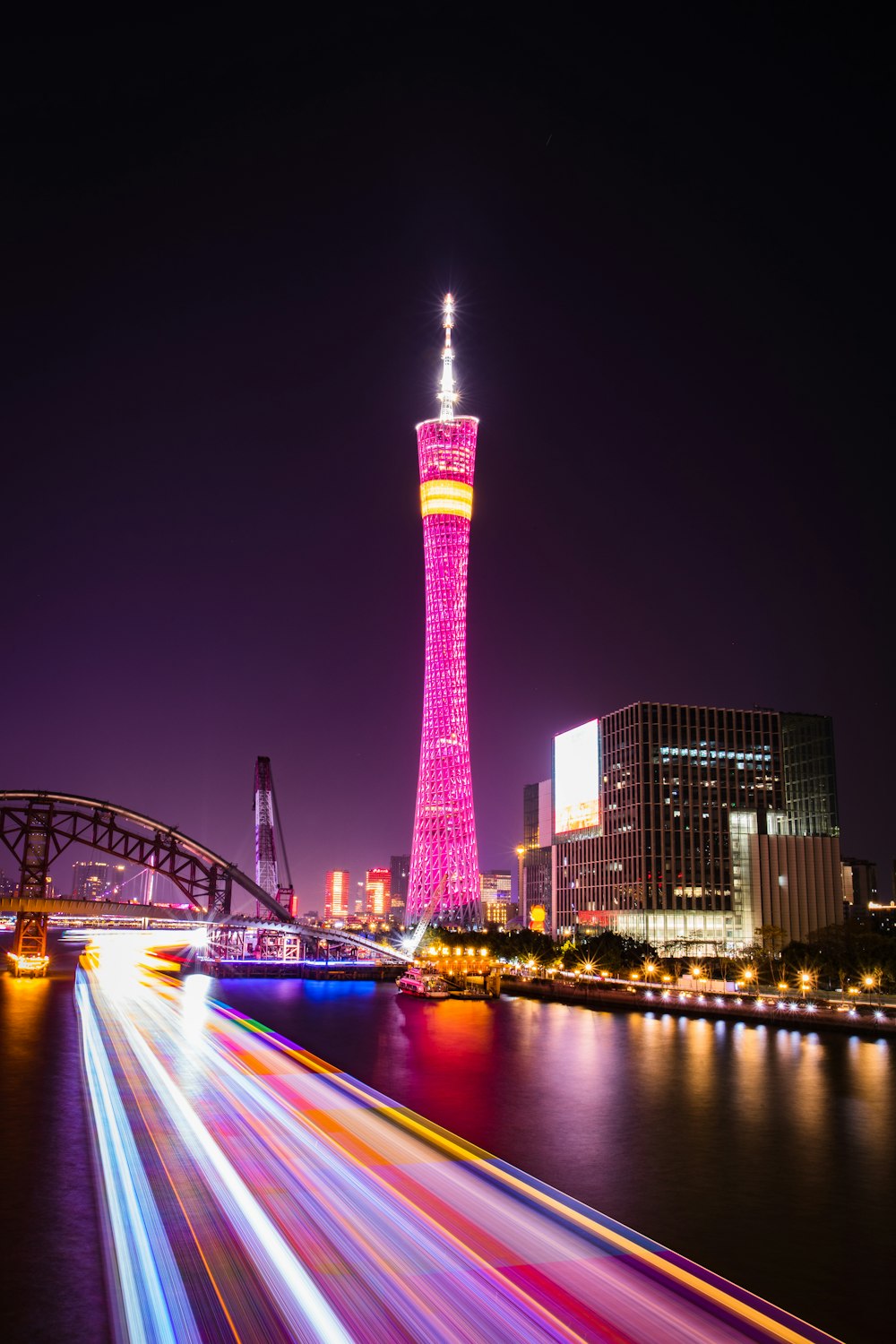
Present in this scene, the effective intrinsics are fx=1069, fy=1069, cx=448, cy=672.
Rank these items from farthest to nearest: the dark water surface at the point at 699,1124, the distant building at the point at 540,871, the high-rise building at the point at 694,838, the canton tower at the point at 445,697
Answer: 1. the distant building at the point at 540,871
2. the high-rise building at the point at 694,838
3. the canton tower at the point at 445,697
4. the dark water surface at the point at 699,1124

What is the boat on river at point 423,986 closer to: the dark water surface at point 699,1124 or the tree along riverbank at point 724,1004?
the tree along riverbank at point 724,1004

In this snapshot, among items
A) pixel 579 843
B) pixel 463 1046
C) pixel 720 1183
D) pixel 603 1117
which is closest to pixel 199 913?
pixel 579 843

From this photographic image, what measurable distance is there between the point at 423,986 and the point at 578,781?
48.7 metres

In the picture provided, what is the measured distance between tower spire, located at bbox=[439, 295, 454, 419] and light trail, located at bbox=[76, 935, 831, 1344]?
291 feet

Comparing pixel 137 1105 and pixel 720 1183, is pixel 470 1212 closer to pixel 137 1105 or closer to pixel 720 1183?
pixel 720 1183

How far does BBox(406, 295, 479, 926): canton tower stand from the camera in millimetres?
95875

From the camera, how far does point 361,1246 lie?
14.7m

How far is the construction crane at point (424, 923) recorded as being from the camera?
324 feet

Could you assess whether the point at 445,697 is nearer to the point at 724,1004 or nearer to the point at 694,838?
the point at 694,838

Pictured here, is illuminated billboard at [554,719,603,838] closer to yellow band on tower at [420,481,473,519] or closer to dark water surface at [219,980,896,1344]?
yellow band on tower at [420,481,473,519]

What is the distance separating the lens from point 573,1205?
1883 cm

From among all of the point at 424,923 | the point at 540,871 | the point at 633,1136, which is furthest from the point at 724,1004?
the point at 540,871

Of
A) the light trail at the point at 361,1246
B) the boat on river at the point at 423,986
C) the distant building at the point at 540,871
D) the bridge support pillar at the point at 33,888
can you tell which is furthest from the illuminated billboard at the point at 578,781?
the light trail at the point at 361,1246

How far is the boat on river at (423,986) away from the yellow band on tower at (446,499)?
40.4 m
